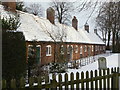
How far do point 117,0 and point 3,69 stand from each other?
703 centimetres

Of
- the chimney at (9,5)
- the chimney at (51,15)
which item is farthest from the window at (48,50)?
the chimney at (51,15)

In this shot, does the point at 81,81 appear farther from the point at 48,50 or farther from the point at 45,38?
the point at 48,50

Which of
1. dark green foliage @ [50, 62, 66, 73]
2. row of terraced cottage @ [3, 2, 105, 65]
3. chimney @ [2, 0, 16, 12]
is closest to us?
dark green foliage @ [50, 62, 66, 73]

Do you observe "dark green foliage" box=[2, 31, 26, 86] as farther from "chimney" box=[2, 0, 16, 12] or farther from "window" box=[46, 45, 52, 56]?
"window" box=[46, 45, 52, 56]

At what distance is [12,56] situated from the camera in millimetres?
9570

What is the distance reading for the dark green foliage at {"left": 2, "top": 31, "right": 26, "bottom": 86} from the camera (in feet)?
30.4

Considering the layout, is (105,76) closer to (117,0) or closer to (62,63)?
(117,0)

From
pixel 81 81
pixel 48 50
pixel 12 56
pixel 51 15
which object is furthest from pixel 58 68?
pixel 51 15

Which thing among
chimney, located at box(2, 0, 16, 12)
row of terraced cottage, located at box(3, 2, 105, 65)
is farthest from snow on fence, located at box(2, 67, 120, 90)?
chimney, located at box(2, 0, 16, 12)

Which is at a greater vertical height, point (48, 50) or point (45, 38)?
point (45, 38)

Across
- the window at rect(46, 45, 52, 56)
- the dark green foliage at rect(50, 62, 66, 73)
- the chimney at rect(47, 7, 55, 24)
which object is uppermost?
the chimney at rect(47, 7, 55, 24)

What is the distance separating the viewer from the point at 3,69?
9102 mm

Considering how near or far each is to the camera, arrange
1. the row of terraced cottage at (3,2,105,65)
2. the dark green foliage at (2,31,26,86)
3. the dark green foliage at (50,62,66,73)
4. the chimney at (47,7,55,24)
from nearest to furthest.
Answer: the dark green foliage at (2,31,26,86), the dark green foliage at (50,62,66,73), the row of terraced cottage at (3,2,105,65), the chimney at (47,7,55,24)

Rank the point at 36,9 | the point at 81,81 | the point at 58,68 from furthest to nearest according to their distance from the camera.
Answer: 1. the point at 36,9
2. the point at 58,68
3. the point at 81,81
